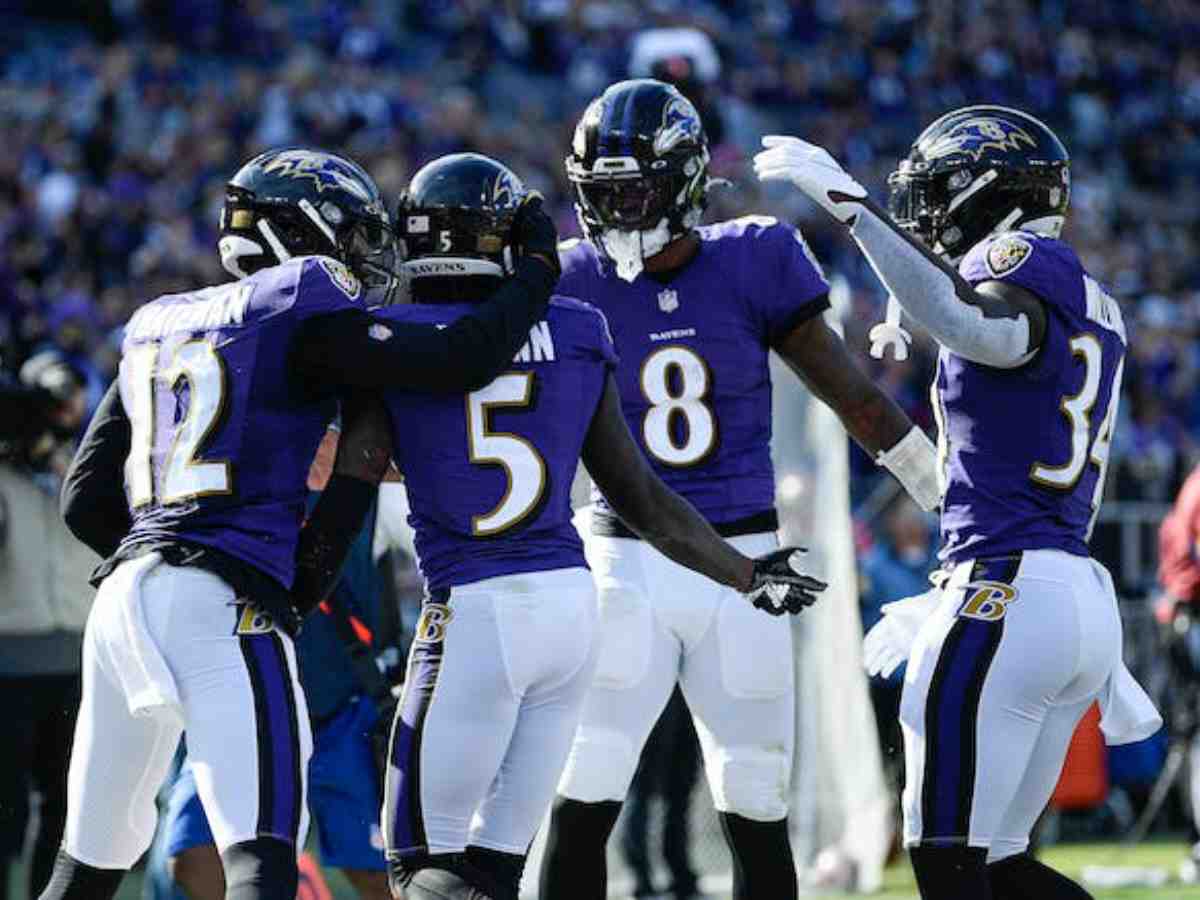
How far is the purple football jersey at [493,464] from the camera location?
464cm

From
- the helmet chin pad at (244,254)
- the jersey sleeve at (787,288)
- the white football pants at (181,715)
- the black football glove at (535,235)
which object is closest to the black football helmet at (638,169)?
the jersey sleeve at (787,288)

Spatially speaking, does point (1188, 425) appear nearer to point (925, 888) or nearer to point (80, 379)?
point (80, 379)

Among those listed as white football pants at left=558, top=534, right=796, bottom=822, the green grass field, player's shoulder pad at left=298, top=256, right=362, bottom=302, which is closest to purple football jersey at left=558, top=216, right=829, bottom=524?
white football pants at left=558, top=534, right=796, bottom=822

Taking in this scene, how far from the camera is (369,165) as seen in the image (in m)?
15.4

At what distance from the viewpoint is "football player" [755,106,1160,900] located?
185 inches

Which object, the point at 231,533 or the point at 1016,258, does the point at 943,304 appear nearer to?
the point at 1016,258

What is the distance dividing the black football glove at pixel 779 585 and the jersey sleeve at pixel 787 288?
74 cm

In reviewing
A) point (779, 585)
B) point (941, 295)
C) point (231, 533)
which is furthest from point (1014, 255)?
point (231, 533)

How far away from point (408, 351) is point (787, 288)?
1264mm

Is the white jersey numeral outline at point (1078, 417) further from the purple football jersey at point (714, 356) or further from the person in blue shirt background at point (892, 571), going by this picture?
the person in blue shirt background at point (892, 571)

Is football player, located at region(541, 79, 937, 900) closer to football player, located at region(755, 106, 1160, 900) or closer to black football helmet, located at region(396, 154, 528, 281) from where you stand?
football player, located at region(755, 106, 1160, 900)

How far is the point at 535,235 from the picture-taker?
4871mm

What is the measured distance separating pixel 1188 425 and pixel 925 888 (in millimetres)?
13722

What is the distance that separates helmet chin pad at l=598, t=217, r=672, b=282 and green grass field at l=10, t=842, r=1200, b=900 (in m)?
3.93
